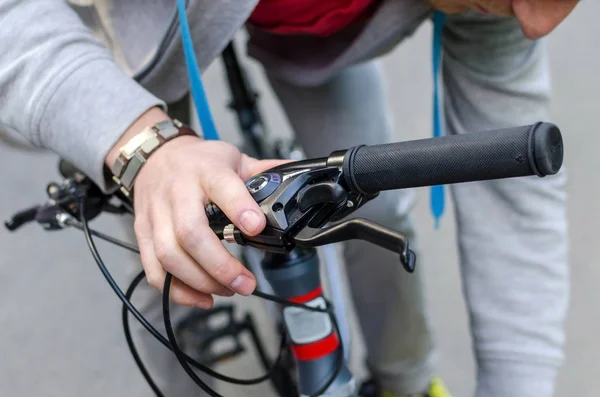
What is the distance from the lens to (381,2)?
69cm

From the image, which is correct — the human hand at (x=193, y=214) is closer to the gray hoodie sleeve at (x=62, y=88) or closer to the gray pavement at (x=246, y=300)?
the gray hoodie sleeve at (x=62, y=88)

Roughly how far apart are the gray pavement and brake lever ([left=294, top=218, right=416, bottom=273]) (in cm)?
41

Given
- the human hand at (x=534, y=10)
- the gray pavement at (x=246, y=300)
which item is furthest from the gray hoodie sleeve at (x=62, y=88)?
the gray pavement at (x=246, y=300)

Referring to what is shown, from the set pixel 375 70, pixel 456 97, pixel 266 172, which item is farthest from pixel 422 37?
pixel 266 172

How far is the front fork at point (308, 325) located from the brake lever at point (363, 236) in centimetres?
17

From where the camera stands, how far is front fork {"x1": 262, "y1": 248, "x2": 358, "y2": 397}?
589mm

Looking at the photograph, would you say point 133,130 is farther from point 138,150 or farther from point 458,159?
point 458,159

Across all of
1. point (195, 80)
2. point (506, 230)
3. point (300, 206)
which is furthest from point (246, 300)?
point (300, 206)

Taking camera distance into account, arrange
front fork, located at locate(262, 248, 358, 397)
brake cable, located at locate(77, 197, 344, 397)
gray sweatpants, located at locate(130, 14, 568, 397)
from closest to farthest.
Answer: brake cable, located at locate(77, 197, 344, 397) → front fork, located at locate(262, 248, 358, 397) → gray sweatpants, located at locate(130, 14, 568, 397)

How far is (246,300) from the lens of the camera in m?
1.35

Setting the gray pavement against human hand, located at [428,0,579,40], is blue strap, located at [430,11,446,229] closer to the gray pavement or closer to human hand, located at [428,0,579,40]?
human hand, located at [428,0,579,40]

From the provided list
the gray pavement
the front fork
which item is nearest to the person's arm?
the front fork

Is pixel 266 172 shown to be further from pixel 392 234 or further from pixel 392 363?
pixel 392 363

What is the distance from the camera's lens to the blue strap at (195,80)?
53cm
